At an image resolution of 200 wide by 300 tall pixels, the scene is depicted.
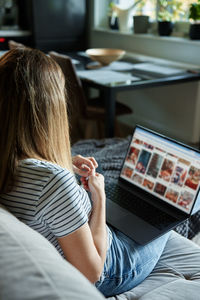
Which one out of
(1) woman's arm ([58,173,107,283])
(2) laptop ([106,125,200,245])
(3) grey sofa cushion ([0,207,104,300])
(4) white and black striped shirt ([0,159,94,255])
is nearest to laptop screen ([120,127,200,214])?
(2) laptop ([106,125,200,245])

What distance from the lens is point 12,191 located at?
2.78 feet

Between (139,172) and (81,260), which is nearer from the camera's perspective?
(81,260)

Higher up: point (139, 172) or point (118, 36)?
point (118, 36)

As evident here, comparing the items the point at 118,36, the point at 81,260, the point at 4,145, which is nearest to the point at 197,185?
the point at 81,260

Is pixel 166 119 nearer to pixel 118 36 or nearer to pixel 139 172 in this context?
pixel 118 36

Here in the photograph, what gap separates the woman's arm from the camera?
0.80 meters

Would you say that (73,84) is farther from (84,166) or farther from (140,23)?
(84,166)

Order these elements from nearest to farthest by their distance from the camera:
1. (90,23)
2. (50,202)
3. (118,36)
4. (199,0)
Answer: (50,202), (199,0), (118,36), (90,23)

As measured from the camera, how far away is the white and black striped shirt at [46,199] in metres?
0.79

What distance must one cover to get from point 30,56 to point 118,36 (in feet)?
9.41

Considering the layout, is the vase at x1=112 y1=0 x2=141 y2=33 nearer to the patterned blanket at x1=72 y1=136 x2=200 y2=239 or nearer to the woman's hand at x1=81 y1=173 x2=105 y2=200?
the patterned blanket at x1=72 y1=136 x2=200 y2=239

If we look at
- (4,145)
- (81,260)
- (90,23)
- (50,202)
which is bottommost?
(81,260)

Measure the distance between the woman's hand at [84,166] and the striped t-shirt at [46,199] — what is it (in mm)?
255

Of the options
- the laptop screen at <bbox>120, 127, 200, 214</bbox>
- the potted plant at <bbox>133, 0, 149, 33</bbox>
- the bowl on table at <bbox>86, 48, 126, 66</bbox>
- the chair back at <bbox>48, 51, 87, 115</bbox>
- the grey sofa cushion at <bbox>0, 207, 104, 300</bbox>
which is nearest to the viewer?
the grey sofa cushion at <bbox>0, 207, 104, 300</bbox>
